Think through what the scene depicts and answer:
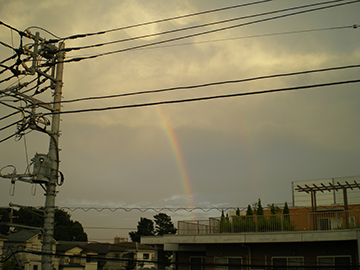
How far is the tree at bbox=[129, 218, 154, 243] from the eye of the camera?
90000 mm

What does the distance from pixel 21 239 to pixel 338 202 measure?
40833 mm

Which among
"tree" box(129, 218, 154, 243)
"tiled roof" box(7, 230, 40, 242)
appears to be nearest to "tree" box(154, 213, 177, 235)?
"tree" box(129, 218, 154, 243)

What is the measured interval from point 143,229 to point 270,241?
74492 mm

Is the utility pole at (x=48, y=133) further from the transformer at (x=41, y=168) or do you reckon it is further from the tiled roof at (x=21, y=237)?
the tiled roof at (x=21, y=237)

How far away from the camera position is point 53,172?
1323 centimetres

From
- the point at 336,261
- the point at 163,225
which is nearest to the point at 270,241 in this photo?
the point at 336,261

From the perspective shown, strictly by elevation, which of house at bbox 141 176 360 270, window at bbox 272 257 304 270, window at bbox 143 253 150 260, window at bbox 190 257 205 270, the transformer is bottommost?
window at bbox 143 253 150 260

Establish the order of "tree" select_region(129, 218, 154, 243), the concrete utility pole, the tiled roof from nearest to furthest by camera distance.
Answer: the concrete utility pole
the tiled roof
"tree" select_region(129, 218, 154, 243)

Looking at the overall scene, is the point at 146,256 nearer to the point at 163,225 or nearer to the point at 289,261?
the point at 163,225

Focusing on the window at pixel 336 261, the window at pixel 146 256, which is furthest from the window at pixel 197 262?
the window at pixel 146 256

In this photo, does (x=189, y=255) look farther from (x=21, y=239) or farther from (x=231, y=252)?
(x=21, y=239)

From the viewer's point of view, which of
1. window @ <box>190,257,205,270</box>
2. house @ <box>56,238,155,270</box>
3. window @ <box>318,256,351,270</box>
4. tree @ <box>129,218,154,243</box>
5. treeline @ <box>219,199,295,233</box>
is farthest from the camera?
tree @ <box>129,218,154,243</box>

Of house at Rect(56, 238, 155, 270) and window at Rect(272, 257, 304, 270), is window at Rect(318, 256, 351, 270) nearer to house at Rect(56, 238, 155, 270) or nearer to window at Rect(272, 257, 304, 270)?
window at Rect(272, 257, 304, 270)

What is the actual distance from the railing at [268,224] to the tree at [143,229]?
6992 centimetres
